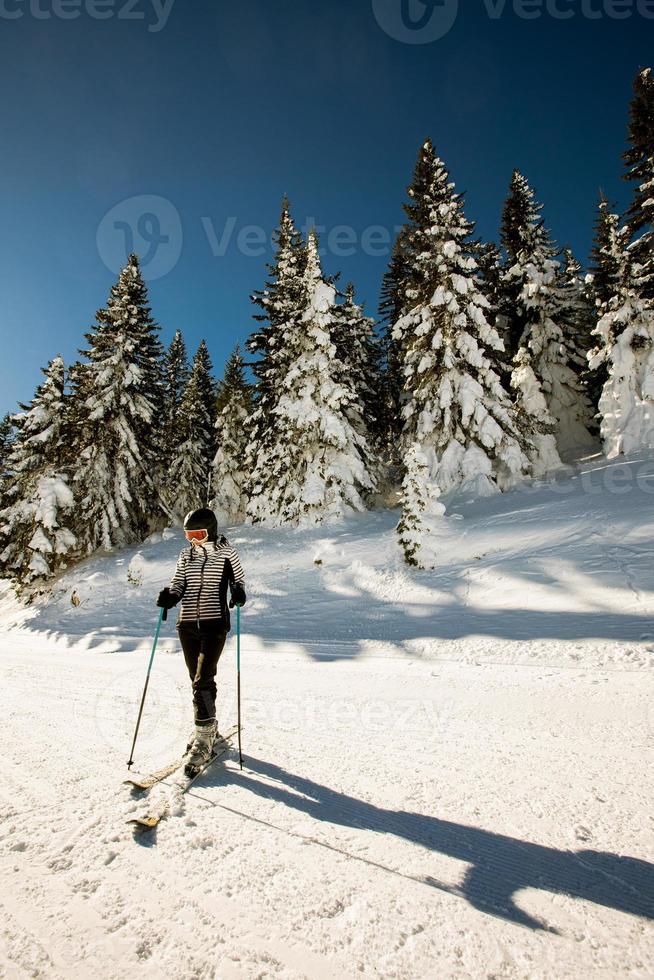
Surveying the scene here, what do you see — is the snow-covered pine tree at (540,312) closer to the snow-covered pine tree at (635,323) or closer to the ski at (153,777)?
the snow-covered pine tree at (635,323)

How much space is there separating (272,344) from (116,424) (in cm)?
A: 845

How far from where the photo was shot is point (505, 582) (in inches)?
342

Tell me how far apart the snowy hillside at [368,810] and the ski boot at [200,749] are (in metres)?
0.15

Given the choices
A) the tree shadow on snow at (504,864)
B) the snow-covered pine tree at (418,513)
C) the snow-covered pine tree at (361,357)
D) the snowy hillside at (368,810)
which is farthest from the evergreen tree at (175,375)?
the tree shadow on snow at (504,864)

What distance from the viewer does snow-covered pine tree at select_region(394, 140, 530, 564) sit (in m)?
16.6

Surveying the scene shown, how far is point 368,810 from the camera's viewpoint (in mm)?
2971

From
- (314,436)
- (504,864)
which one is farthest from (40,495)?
(504,864)

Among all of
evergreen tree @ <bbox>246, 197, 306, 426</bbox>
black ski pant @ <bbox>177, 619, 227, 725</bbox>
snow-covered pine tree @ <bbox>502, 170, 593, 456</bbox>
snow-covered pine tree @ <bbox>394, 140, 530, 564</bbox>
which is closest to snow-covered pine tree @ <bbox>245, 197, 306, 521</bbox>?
evergreen tree @ <bbox>246, 197, 306, 426</bbox>

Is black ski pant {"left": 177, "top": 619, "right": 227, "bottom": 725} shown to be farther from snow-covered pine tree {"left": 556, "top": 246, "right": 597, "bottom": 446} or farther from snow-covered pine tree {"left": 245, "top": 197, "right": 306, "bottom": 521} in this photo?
snow-covered pine tree {"left": 556, "top": 246, "right": 597, "bottom": 446}

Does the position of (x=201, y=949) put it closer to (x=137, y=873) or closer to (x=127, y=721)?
(x=137, y=873)

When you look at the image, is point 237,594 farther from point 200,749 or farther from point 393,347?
point 393,347

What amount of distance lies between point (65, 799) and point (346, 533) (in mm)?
13070

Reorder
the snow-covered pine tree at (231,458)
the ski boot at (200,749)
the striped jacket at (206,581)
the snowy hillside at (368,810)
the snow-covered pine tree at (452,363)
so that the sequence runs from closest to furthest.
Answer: the snowy hillside at (368,810)
the ski boot at (200,749)
the striped jacket at (206,581)
the snow-covered pine tree at (452,363)
the snow-covered pine tree at (231,458)

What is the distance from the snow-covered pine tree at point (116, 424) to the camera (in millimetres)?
20750
